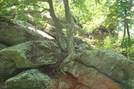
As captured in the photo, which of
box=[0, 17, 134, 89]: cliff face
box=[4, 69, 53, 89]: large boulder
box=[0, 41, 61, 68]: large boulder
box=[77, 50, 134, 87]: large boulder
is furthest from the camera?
box=[0, 41, 61, 68]: large boulder

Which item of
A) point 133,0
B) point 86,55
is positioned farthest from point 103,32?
point 86,55

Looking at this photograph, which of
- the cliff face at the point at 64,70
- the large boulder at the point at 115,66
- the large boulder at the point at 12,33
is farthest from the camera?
the large boulder at the point at 12,33

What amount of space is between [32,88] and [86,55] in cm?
346

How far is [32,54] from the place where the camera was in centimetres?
679

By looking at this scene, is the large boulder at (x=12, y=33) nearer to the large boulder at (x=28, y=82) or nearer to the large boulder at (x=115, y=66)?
the large boulder at (x=28, y=82)

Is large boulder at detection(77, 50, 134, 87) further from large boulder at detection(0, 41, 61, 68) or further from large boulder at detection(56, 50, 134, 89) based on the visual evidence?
large boulder at detection(0, 41, 61, 68)

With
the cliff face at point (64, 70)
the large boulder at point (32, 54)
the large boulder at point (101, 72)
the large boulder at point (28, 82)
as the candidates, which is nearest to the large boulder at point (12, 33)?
the cliff face at point (64, 70)

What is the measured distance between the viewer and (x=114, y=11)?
8.15 m

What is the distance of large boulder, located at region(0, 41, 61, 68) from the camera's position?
20.9 feet

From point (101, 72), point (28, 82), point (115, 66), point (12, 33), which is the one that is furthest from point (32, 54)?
point (115, 66)

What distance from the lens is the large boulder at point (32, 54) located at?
637 centimetres

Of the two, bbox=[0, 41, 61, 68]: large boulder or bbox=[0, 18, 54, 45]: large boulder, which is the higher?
bbox=[0, 18, 54, 45]: large boulder

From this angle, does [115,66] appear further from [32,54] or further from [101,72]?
[32,54]

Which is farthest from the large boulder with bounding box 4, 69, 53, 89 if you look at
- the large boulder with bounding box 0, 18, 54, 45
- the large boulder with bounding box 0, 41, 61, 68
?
the large boulder with bounding box 0, 18, 54, 45
